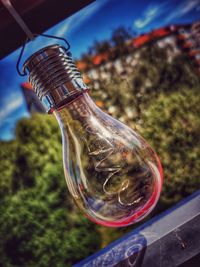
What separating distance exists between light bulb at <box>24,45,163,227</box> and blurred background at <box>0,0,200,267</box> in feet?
8.36

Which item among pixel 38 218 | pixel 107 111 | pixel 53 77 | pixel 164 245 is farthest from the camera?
pixel 107 111

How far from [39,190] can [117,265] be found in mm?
2460

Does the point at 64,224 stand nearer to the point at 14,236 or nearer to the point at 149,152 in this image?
the point at 14,236

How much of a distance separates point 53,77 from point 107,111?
3.06 metres

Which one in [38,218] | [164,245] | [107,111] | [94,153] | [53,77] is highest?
[107,111]

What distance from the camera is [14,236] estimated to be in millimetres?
3303

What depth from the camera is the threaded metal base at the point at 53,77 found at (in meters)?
0.44

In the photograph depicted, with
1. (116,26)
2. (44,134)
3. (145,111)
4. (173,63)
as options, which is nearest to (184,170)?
(145,111)

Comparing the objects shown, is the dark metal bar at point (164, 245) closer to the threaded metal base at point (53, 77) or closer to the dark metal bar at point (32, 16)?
the threaded metal base at point (53, 77)

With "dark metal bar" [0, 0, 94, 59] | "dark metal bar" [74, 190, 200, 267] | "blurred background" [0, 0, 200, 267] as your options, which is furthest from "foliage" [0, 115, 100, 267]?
"dark metal bar" [0, 0, 94, 59]

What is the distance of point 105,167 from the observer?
46cm

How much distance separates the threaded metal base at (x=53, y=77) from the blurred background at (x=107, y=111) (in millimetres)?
2533

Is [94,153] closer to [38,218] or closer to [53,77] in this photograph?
[53,77]

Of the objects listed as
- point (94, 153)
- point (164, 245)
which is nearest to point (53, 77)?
point (94, 153)
